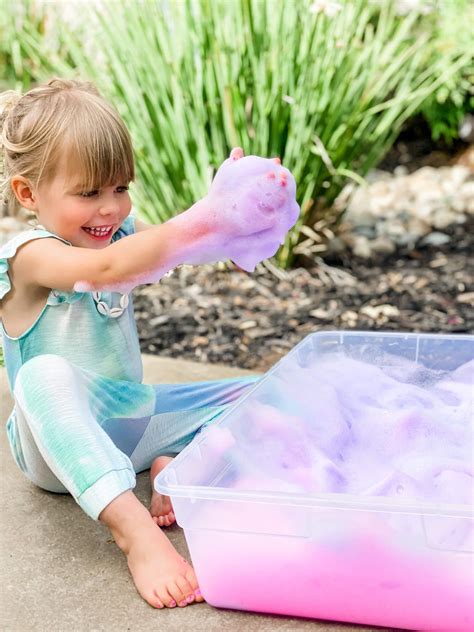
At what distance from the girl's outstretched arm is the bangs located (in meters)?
0.16

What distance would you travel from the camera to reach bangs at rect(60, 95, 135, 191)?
5.09 ft

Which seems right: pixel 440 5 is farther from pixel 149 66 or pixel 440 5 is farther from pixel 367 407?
pixel 367 407

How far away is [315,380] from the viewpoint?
1.81 metres

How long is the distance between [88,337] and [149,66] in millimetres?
1789

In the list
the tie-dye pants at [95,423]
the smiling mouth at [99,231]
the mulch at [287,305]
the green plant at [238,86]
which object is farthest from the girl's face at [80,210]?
the green plant at [238,86]

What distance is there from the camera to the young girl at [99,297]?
4.45 ft

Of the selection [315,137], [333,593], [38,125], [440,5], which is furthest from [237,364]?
[440,5]

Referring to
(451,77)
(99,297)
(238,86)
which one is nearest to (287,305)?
(238,86)

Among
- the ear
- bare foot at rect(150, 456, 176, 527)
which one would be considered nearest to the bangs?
the ear

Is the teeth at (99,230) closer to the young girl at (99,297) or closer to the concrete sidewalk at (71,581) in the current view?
the young girl at (99,297)

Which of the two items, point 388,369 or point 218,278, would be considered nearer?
point 388,369

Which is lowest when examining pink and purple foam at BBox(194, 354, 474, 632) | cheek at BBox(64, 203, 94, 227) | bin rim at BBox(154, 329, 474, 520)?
pink and purple foam at BBox(194, 354, 474, 632)

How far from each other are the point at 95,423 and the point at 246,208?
45 centimetres

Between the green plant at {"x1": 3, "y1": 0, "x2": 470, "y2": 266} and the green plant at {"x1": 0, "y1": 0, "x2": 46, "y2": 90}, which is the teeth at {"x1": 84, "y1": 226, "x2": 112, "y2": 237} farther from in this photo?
the green plant at {"x1": 0, "y1": 0, "x2": 46, "y2": 90}
